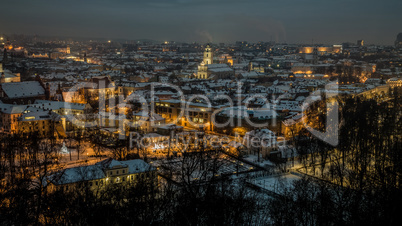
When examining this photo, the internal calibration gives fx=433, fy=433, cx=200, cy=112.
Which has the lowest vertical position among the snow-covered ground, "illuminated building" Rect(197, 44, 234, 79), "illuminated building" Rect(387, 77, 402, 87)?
the snow-covered ground

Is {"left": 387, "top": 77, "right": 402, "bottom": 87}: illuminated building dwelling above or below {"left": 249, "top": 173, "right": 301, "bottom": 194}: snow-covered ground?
above

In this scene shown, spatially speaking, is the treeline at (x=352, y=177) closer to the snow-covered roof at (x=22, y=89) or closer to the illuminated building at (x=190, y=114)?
the illuminated building at (x=190, y=114)

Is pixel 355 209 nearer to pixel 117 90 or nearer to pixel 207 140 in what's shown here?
pixel 207 140

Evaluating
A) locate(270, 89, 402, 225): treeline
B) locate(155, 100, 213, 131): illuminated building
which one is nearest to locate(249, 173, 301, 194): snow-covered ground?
locate(270, 89, 402, 225): treeline

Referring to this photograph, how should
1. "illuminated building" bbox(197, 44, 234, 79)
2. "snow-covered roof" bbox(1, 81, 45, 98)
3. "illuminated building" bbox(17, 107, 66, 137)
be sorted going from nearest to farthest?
"illuminated building" bbox(17, 107, 66, 137)
"snow-covered roof" bbox(1, 81, 45, 98)
"illuminated building" bbox(197, 44, 234, 79)

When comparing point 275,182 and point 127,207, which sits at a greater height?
point 127,207

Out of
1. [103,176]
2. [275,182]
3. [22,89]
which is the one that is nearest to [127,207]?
[103,176]

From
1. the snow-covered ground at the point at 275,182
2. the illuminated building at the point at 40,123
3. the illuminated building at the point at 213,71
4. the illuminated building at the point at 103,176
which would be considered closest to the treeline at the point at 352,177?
the snow-covered ground at the point at 275,182

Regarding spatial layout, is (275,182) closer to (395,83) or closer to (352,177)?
(352,177)

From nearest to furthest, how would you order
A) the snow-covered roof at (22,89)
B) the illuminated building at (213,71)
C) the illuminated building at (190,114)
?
the illuminated building at (190,114) → the snow-covered roof at (22,89) → the illuminated building at (213,71)

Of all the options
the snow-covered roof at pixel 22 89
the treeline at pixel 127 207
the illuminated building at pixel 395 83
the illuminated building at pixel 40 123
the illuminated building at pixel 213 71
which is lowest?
the treeline at pixel 127 207

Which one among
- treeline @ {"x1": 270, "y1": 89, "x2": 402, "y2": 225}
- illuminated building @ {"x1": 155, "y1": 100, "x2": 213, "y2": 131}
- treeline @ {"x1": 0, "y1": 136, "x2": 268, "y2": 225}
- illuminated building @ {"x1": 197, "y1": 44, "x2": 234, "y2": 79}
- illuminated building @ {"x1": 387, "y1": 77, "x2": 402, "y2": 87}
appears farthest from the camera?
illuminated building @ {"x1": 197, "y1": 44, "x2": 234, "y2": 79}

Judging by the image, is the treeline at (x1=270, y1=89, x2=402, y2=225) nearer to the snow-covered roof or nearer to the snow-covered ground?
the snow-covered ground
